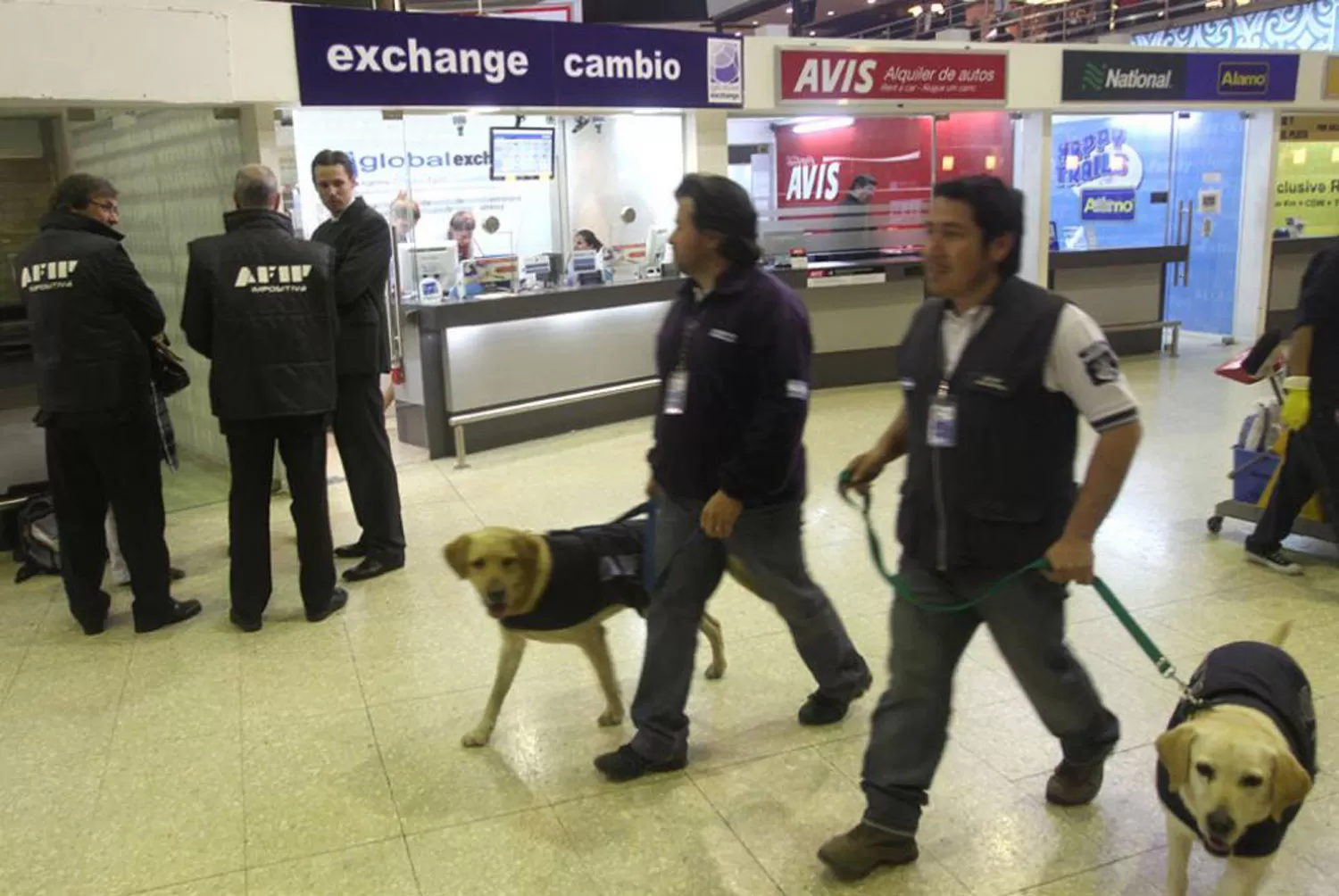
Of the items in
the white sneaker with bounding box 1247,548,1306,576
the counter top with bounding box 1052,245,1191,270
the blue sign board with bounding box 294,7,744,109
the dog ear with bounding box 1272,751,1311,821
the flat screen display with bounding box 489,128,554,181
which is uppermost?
the blue sign board with bounding box 294,7,744,109

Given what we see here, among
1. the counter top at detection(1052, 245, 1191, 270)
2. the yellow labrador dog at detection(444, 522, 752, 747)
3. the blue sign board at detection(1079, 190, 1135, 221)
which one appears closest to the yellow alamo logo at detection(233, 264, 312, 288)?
the yellow labrador dog at detection(444, 522, 752, 747)

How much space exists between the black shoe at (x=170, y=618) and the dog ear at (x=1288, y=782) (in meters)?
3.73

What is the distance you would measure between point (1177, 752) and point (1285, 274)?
32.8 feet

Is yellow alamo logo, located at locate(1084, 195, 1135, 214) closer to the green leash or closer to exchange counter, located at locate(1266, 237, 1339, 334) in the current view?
exchange counter, located at locate(1266, 237, 1339, 334)

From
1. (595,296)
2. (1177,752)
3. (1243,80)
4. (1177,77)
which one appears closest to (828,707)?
(1177,752)

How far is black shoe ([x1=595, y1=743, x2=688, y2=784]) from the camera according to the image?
2924mm

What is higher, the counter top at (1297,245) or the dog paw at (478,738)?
the counter top at (1297,245)

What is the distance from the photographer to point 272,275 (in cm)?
394

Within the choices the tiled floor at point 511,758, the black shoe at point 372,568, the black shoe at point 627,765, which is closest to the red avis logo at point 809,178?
the tiled floor at point 511,758

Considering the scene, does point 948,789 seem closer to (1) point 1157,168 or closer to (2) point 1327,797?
(2) point 1327,797

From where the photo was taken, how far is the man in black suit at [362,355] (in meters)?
4.52

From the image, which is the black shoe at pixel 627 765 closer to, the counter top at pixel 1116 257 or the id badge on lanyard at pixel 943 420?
the id badge on lanyard at pixel 943 420

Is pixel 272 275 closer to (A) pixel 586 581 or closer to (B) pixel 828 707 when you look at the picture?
(A) pixel 586 581

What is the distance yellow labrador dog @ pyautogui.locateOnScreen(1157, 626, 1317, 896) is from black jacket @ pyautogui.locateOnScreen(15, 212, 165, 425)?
11.6 feet
